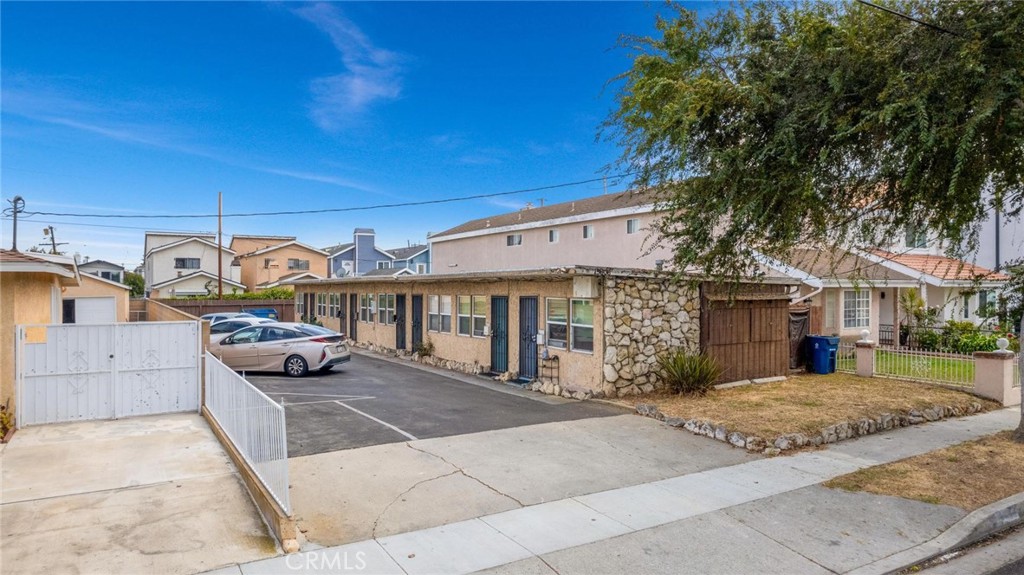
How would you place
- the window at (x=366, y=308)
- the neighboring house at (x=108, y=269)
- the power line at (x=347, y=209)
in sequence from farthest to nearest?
the neighboring house at (x=108, y=269), the power line at (x=347, y=209), the window at (x=366, y=308)

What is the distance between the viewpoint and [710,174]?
8.96 metres

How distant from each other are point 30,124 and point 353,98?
11.1 m

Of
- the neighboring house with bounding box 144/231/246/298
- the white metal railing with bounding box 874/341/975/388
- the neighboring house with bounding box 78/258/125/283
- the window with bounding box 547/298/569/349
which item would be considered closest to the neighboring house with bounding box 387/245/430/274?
the neighboring house with bounding box 144/231/246/298

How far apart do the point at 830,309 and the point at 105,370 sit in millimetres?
20723

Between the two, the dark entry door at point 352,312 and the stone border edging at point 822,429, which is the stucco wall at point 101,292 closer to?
the dark entry door at point 352,312

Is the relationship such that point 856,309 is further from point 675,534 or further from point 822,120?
point 675,534

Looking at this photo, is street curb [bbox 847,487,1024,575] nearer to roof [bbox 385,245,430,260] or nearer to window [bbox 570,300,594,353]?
window [bbox 570,300,594,353]

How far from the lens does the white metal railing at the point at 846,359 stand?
1708 cm

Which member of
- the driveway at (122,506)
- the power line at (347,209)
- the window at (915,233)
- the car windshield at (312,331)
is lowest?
the driveway at (122,506)

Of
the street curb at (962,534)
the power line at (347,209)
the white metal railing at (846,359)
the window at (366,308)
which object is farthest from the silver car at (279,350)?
the white metal railing at (846,359)

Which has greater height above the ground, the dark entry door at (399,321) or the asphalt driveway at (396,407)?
the dark entry door at (399,321)

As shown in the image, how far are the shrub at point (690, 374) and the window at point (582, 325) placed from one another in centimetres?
173

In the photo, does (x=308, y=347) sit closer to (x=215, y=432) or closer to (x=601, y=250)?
(x=215, y=432)

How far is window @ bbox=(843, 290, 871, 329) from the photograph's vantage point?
20469 millimetres
